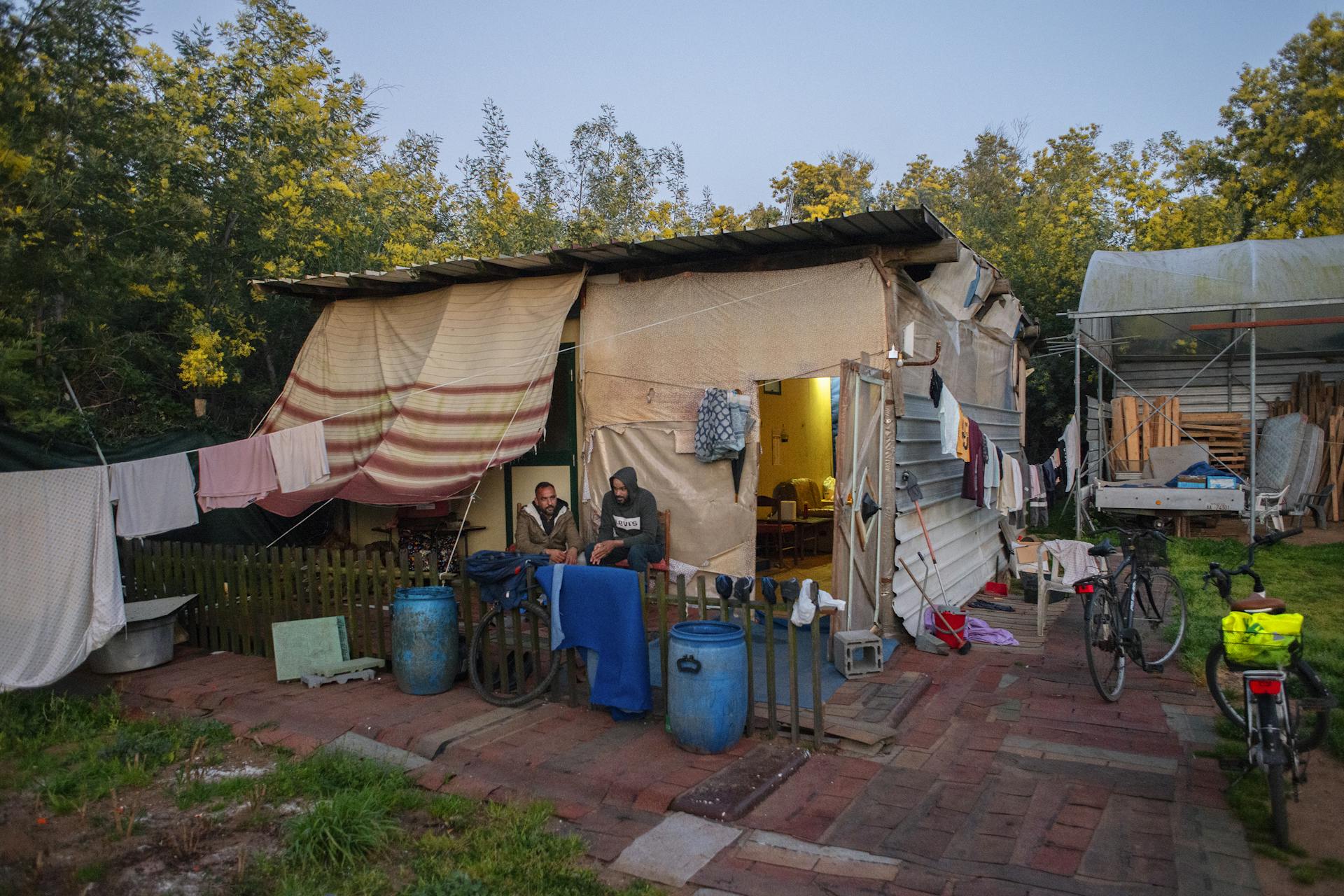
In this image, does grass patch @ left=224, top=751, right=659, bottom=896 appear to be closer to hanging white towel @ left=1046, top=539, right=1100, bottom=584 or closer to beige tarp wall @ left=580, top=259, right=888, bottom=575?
beige tarp wall @ left=580, top=259, right=888, bottom=575

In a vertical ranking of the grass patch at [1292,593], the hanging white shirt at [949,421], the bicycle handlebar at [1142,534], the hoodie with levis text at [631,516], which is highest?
the hanging white shirt at [949,421]

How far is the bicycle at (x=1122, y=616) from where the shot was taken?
598 centimetres

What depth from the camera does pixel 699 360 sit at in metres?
8.07

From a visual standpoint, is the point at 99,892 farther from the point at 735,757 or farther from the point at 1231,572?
the point at 1231,572

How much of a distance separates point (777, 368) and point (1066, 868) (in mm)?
4755

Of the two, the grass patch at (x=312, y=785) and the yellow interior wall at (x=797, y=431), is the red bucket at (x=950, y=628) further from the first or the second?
the grass patch at (x=312, y=785)

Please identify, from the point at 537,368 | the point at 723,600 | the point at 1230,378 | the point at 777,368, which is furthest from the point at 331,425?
the point at 1230,378

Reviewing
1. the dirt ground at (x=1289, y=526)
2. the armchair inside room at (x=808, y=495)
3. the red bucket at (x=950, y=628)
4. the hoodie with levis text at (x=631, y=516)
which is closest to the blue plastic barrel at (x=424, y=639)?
the hoodie with levis text at (x=631, y=516)

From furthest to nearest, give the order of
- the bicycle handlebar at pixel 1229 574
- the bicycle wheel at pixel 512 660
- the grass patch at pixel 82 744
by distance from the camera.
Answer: the bicycle wheel at pixel 512 660
the bicycle handlebar at pixel 1229 574
the grass patch at pixel 82 744

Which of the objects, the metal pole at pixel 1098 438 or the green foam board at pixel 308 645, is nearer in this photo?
the green foam board at pixel 308 645

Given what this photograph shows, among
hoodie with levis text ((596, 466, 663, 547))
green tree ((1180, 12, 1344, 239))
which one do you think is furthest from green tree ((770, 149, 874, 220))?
hoodie with levis text ((596, 466, 663, 547))

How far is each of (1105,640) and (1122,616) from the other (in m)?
0.26

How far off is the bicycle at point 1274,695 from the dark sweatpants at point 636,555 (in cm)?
417

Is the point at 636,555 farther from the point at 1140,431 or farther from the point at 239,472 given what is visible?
the point at 1140,431
